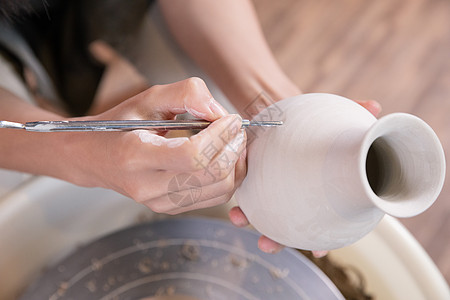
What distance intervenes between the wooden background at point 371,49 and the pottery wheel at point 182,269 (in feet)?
2.90

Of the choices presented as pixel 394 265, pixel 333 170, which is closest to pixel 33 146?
pixel 333 170

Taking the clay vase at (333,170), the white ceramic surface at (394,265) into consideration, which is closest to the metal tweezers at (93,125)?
the clay vase at (333,170)

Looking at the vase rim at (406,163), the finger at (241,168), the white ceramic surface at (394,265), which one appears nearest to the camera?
the vase rim at (406,163)

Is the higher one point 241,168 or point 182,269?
point 241,168

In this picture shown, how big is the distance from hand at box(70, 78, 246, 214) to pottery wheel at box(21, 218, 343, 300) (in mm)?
287

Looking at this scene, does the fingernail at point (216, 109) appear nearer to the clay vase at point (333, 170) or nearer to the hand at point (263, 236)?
the clay vase at point (333, 170)

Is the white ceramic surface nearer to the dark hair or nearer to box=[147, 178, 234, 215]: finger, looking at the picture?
box=[147, 178, 234, 215]: finger

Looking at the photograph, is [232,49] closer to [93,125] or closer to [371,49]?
[93,125]

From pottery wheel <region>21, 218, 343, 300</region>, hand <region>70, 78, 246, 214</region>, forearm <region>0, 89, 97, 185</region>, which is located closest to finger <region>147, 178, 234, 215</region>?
hand <region>70, 78, 246, 214</region>

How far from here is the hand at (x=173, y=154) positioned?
40 centimetres

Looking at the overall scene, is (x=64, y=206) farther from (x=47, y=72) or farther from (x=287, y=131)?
(x=287, y=131)

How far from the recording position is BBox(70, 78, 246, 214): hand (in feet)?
1.32

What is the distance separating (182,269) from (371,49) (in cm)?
123

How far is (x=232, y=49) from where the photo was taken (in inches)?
30.1
